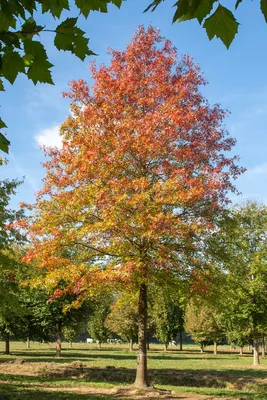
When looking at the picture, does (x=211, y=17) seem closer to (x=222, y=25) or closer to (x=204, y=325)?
(x=222, y=25)

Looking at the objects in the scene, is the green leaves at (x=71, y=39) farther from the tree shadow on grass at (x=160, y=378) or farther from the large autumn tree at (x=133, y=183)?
the tree shadow on grass at (x=160, y=378)

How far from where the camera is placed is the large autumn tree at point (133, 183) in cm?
1324

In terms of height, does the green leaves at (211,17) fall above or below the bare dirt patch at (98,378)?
above

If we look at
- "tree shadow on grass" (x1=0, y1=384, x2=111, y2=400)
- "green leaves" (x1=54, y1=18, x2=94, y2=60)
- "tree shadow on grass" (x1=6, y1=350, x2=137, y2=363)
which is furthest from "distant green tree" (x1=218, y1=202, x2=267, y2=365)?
"green leaves" (x1=54, y1=18, x2=94, y2=60)

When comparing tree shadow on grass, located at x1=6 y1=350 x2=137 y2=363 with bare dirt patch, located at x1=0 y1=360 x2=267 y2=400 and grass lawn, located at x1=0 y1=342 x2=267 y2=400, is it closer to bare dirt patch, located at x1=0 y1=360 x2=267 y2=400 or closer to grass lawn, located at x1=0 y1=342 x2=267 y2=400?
grass lawn, located at x1=0 y1=342 x2=267 y2=400

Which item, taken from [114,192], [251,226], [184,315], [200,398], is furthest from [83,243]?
[184,315]


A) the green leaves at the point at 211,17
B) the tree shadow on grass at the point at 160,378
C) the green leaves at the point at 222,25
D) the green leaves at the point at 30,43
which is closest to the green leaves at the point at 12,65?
the green leaves at the point at 30,43

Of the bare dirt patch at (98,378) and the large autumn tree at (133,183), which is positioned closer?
the large autumn tree at (133,183)

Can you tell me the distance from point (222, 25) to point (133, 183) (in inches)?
446

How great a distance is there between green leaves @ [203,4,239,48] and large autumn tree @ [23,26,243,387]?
10237mm

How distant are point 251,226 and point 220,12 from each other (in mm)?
35840

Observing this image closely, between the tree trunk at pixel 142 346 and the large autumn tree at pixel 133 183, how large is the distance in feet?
0.13

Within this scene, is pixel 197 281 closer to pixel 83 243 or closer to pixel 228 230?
pixel 228 230

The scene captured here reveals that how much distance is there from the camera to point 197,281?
561 inches
